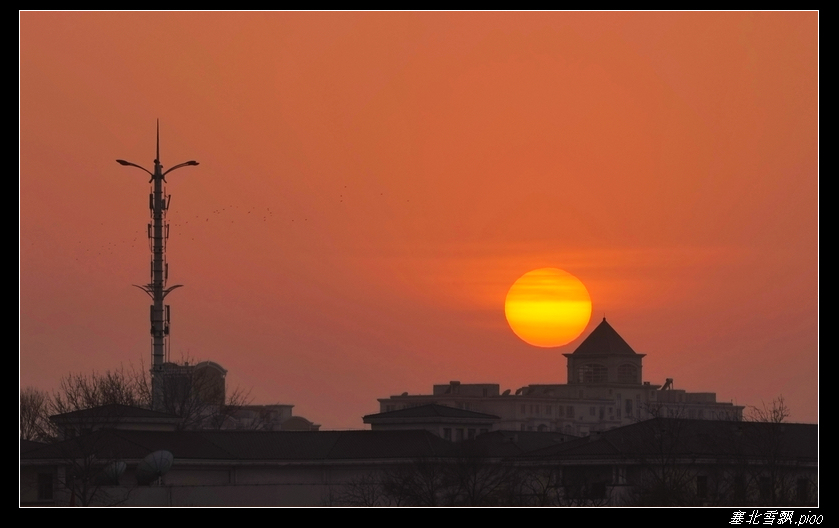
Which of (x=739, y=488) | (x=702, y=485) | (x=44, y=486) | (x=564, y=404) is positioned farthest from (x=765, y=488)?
(x=564, y=404)

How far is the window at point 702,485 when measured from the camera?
237ft

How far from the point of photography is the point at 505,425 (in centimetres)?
17700

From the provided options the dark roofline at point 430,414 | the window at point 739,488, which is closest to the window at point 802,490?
the window at point 739,488

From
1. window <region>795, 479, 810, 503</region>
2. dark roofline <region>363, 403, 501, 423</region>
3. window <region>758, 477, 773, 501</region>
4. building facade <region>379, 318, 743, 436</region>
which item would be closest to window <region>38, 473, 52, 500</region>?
dark roofline <region>363, 403, 501, 423</region>

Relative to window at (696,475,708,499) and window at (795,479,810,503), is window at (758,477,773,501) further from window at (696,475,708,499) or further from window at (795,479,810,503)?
window at (696,475,708,499)

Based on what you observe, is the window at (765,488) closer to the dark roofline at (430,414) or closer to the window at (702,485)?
the window at (702,485)

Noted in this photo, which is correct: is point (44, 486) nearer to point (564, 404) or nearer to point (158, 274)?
point (158, 274)

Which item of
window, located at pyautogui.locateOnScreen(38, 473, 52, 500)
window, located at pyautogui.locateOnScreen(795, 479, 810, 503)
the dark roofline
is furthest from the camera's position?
the dark roofline

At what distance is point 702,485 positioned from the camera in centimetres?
7488

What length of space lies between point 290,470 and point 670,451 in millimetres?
21127

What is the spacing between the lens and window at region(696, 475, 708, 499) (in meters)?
72.4

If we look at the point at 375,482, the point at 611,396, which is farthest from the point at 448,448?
the point at 611,396
